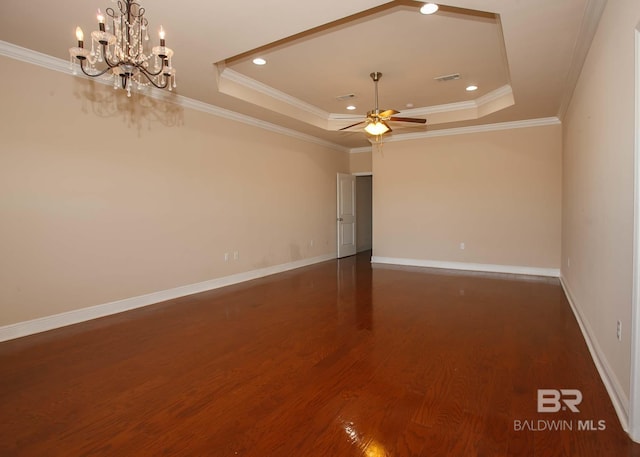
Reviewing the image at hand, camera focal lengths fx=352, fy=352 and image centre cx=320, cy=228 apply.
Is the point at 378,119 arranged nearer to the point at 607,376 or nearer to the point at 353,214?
the point at 607,376

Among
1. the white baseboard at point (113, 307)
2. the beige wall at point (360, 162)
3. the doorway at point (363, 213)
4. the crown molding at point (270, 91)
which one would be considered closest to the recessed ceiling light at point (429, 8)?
the crown molding at point (270, 91)

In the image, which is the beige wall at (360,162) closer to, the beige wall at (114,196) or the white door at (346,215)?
the white door at (346,215)

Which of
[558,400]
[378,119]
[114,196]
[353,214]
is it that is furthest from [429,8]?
[353,214]

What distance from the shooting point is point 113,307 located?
4.35 meters

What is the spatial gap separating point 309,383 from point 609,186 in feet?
8.48

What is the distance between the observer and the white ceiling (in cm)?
289

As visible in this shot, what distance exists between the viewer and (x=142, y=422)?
2178 millimetres

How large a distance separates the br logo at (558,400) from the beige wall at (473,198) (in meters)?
4.64

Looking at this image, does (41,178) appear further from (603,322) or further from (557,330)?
(557,330)

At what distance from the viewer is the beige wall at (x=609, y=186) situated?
6.84 ft

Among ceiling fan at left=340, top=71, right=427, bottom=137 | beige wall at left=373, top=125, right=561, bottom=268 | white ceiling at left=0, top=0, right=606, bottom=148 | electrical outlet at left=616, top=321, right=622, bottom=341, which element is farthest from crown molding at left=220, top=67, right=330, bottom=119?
electrical outlet at left=616, top=321, right=622, bottom=341

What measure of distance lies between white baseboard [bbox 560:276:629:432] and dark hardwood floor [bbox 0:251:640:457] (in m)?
0.05

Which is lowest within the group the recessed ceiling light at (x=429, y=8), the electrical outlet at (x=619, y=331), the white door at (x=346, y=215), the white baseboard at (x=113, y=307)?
the white baseboard at (x=113, y=307)

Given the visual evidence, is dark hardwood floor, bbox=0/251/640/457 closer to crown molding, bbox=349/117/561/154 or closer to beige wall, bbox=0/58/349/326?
beige wall, bbox=0/58/349/326
